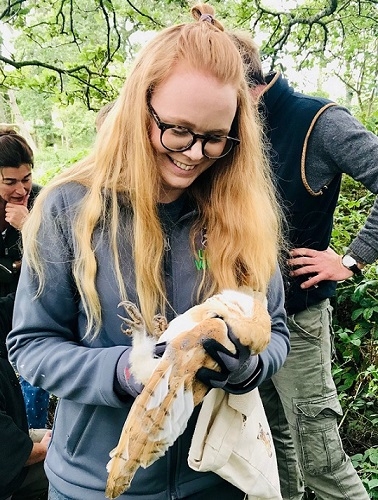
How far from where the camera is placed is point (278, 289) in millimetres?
1780

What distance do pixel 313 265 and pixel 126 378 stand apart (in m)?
1.55

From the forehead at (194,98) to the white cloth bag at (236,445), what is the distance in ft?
2.56

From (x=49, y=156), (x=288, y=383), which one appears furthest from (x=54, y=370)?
(x=49, y=156)

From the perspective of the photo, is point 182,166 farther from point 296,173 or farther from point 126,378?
point 296,173

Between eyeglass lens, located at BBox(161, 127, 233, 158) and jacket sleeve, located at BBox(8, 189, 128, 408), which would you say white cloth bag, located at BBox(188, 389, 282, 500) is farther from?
eyeglass lens, located at BBox(161, 127, 233, 158)

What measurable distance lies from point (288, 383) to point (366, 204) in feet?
9.13

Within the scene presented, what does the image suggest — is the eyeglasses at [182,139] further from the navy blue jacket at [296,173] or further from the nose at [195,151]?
the navy blue jacket at [296,173]

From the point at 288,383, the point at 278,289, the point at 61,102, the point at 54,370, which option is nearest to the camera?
the point at 54,370

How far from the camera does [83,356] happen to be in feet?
4.67

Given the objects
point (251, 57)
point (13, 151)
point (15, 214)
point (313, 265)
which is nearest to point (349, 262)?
point (313, 265)

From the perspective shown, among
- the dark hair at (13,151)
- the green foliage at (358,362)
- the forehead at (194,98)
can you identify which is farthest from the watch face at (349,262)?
the dark hair at (13,151)

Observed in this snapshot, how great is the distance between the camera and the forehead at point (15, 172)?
3.54 meters

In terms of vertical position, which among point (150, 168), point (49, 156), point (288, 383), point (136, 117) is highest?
point (136, 117)

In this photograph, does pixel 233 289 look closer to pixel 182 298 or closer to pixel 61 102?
pixel 182 298
